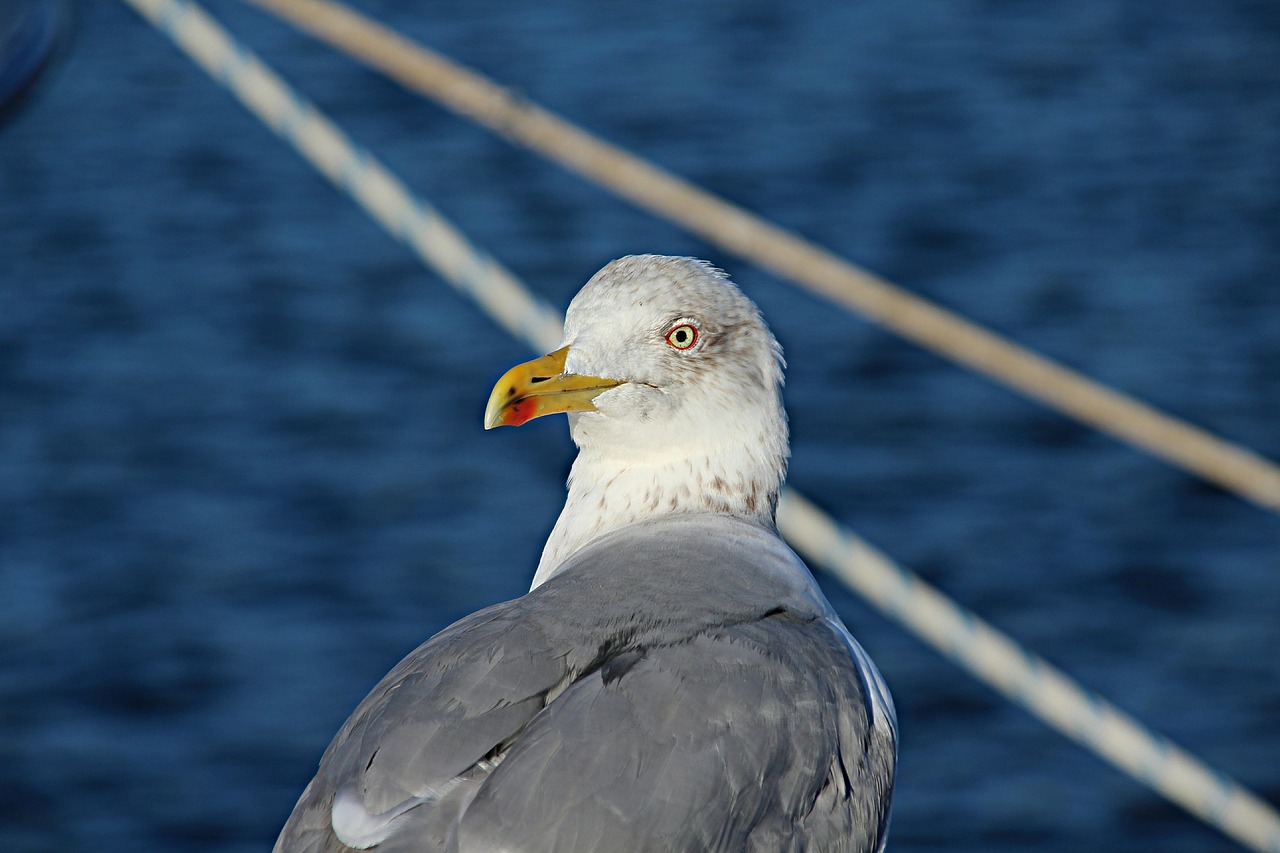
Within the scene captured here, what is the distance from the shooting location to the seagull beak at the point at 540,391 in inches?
86.7

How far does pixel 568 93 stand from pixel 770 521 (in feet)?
22.5

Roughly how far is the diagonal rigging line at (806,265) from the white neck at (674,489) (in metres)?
1.32

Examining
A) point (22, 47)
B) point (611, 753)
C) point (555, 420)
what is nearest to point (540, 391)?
point (611, 753)

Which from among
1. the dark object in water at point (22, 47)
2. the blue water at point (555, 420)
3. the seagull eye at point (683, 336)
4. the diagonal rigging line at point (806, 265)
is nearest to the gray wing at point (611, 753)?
the seagull eye at point (683, 336)

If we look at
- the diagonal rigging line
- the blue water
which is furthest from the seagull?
the blue water

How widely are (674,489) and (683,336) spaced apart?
0.20 m

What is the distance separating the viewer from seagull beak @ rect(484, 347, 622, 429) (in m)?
2.20

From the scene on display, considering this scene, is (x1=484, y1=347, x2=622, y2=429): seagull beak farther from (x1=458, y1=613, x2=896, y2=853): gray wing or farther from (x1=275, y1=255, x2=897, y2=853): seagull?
(x1=458, y1=613, x2=896, y2=853): gray wing

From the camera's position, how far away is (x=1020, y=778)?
505cm

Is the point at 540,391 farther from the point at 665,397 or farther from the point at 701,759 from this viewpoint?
the point at 701,759

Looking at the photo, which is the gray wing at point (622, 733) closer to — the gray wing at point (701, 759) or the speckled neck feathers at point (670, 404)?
the gray wing at point (701, 759)

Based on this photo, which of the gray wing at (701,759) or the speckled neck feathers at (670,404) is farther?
the speckled neck feathers at (670,404)

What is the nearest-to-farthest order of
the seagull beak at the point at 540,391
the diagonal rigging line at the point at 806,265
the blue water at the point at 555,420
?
the seagull beak at the point at 540,391, the diagonal rigging line at the point at 806,265, the blue water at the point at 555,420

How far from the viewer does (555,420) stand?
23.3 feet
